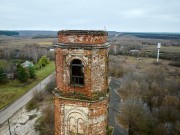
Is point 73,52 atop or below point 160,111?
atop

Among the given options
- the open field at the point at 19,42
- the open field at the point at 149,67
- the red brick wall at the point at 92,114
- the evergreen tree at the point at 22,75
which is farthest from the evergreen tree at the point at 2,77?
the open field at the point at 19,42

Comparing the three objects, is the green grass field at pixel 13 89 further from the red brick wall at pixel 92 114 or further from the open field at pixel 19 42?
the open field at pixel 19 42

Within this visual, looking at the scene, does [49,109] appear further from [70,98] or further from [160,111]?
[70,98]

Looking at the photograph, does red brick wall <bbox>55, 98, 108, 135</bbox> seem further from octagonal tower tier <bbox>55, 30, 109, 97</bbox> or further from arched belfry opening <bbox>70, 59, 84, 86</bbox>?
arched belfry opening <bbox>70, 59, 84, 86</bbox>

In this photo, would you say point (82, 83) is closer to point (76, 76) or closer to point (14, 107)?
point (76, 76)

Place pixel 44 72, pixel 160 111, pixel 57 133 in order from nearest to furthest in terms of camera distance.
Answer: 1. pixel 57 133
2. pixel 160 111
3. pixel 44 72

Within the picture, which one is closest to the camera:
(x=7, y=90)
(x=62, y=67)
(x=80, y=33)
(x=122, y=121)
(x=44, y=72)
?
(x=80, y=33)

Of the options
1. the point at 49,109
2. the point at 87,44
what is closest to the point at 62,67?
the point at 87,44

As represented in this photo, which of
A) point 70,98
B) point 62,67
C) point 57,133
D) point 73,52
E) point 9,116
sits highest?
Answer: point 73,52
